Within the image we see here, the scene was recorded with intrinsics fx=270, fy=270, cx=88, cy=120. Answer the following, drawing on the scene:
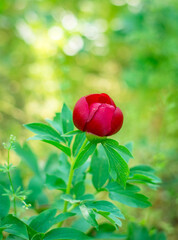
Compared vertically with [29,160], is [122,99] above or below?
above

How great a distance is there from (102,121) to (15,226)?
244mm

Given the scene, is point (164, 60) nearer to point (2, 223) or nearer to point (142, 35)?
point (142, 35)

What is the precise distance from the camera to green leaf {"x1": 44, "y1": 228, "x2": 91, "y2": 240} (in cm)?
50

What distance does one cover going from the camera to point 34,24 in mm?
1942

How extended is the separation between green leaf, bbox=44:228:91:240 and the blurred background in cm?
75

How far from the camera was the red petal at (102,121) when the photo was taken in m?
0.46

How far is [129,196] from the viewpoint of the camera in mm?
562

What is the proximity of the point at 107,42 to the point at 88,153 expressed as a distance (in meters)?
1.89

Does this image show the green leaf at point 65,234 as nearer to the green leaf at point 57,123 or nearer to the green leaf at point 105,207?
the green leaf at point 105,207

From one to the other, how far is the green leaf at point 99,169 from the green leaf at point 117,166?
10 centimetres

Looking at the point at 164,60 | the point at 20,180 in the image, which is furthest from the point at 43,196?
the point at 164,60

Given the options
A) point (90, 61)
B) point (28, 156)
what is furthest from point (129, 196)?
point (90, 61)

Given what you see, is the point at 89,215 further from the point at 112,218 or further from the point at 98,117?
the point at 98,117

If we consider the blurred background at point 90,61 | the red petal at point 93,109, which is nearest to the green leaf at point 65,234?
the red petal at point 93,109
